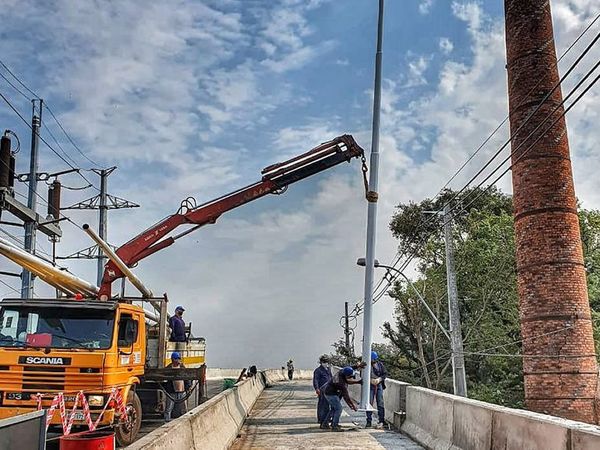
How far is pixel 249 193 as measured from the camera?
71.7 feet

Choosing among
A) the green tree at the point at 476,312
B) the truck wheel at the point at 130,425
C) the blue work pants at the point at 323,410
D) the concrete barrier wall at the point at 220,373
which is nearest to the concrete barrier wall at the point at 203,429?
the truck wheel at the point at 130,425

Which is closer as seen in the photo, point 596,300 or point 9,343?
point 9,343

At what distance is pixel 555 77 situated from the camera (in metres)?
22.2

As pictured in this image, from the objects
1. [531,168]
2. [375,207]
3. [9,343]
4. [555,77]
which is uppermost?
[555,77]

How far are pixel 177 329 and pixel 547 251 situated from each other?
37.8 ft

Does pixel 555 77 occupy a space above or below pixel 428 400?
above

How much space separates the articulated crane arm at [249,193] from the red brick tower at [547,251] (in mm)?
5500

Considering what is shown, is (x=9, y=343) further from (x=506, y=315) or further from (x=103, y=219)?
(x=506, y=315)

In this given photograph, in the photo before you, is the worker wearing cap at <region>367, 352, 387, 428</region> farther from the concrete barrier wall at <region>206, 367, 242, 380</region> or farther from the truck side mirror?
the concrete barrier wall at <region>206, 367, 242, 380</region>

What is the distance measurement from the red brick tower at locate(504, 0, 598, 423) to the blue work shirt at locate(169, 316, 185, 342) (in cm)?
1088

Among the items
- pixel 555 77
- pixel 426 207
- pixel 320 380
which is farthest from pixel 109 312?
pixel 426 207

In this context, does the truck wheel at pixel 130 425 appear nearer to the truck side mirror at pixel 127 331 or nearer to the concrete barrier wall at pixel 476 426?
the truck side mirror at pixel 127 331

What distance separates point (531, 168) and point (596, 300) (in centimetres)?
1701

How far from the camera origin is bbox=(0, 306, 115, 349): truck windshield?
40.5 ft
